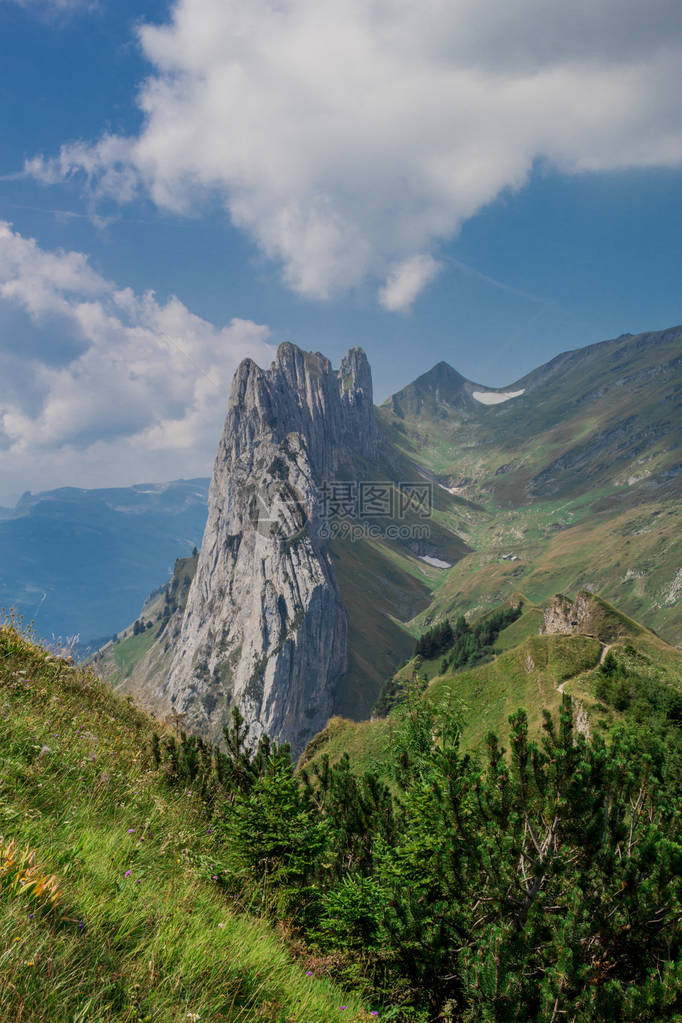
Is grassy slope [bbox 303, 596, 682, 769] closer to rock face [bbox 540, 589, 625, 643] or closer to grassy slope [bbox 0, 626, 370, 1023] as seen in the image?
rock face [bbox 540, 589, 625, 643]

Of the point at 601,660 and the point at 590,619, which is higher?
the point at 601,660

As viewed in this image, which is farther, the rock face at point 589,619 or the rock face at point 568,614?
the rock face at point 568,614

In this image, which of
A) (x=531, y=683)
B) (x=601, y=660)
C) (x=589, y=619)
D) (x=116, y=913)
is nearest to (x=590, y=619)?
(x=589, y=619)

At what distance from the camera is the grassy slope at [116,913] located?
3.08m

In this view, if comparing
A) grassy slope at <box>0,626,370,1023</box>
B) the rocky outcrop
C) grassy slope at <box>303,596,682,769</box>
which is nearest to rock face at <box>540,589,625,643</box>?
the rocky outcrop

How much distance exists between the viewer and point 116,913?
153 inches

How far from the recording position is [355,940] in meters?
8.04

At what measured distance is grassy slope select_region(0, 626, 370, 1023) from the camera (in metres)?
3.08

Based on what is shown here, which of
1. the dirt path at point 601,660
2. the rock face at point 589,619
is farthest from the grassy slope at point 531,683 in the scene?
the rock face at point 589,619

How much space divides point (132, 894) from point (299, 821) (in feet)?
18.4

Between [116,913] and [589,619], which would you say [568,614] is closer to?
[589,619]

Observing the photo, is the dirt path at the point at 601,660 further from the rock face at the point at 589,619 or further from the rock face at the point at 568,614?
the rock face at the point at 568,614

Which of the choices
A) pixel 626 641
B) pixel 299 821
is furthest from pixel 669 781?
pixel 626 641

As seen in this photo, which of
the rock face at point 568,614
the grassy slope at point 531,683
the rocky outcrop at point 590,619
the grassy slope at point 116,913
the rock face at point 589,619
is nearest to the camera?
the grassy slope at point 116,913
